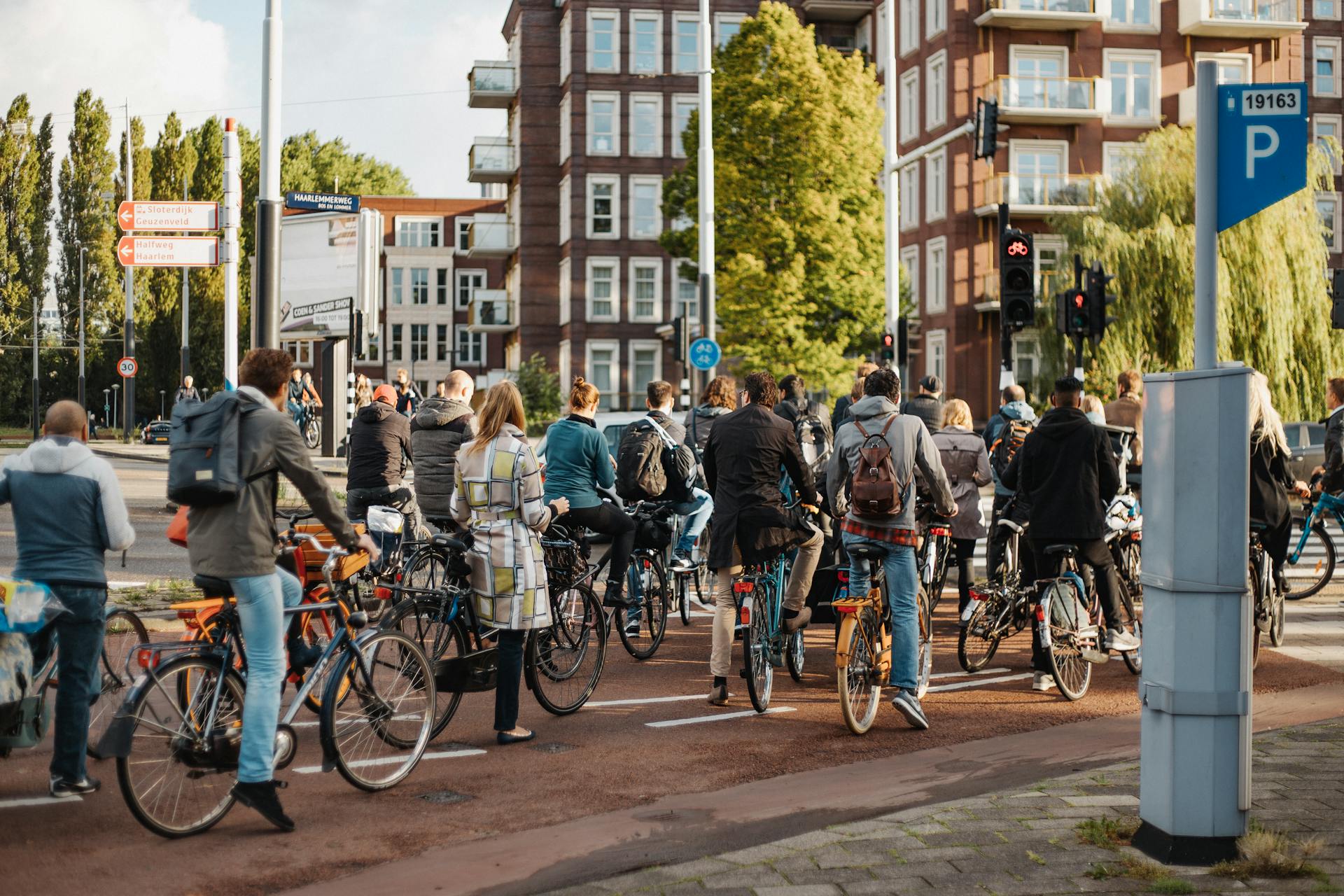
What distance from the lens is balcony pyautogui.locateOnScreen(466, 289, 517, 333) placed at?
62.4 meters

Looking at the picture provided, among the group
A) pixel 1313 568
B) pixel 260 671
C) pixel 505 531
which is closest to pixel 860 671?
pixel 505 531

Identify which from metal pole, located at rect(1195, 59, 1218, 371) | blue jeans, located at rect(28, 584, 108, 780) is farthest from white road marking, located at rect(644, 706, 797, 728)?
metal pole, located at rect(1195, 59, 1218, 371)

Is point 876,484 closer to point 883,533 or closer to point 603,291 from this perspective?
point 883,533

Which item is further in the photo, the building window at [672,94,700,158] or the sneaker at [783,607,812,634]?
the building window at [672,94,700,158]

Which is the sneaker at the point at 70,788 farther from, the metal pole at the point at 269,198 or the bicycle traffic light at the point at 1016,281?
the bicycle traffic light at the point at 1016,281

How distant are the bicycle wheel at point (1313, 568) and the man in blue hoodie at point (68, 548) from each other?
11.1 meters

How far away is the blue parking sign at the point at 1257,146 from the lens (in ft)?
17.9

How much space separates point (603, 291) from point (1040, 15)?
2087 cm

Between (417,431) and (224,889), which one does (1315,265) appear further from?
(224,889)

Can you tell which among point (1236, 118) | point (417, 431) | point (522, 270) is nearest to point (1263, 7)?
point (522, 270)

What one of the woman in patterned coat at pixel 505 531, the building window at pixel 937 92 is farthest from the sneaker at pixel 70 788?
the building window at pixel 937 92

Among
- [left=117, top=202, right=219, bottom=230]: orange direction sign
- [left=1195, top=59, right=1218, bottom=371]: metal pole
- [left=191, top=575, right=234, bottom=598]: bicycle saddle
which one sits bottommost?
[left=191, top=575, right=234, bottom=598]: bicycle saddle

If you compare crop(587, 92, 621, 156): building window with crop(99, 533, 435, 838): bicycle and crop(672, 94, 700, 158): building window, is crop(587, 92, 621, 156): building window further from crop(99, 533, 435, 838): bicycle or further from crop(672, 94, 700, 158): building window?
crop(99, 533, 435, 838): bicycle

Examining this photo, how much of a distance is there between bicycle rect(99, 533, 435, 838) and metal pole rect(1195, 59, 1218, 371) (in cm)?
374
